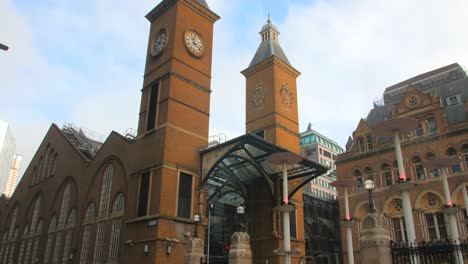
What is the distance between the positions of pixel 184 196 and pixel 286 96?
1875cm

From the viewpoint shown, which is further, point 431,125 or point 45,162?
point 45,162

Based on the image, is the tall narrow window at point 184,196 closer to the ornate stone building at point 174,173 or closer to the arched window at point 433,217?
the ornate stone building at point 174,173

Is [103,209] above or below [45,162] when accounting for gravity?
below

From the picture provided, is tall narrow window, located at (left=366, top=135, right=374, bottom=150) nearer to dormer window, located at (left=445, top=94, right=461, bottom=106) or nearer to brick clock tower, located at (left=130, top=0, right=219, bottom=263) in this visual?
dormer window, located at (left=445, top=94, right=461, bottom=106)

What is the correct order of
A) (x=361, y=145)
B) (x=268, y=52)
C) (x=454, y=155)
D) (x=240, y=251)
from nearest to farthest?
(x=240, y=251)
(x=454, y=155)
(x=268, y=52)
(x=361, y=145)

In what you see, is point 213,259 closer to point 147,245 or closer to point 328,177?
point 147,245

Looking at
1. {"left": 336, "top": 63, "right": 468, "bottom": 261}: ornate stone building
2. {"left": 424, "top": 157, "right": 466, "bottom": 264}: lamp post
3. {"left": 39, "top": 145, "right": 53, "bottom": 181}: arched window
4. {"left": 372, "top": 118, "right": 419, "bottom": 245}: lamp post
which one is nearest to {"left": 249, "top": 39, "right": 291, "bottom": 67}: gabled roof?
{"left": 336, "top": 63, "right": 468, "bottom": 261}: ornate stone building

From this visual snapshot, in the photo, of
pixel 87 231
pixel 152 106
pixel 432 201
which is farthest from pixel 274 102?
pixel 87 231

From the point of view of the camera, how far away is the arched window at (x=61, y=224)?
3853 cm

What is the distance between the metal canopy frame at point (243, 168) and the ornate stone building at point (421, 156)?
838cm

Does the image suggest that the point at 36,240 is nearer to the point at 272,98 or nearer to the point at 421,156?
the point at 272,98

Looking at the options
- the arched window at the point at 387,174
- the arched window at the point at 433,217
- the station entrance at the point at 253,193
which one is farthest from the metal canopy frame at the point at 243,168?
the arched window at the point at 433,217

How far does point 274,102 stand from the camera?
41500 millimetres

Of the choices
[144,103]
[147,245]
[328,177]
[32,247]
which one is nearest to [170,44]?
[144,103]
